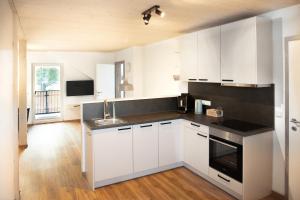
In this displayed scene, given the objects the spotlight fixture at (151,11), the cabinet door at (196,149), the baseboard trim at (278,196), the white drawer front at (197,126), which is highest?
the spotlight fixture at (151,11)

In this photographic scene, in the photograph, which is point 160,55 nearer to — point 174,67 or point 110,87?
point 174,67

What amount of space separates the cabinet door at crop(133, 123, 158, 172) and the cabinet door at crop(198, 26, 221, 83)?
46.2 inches

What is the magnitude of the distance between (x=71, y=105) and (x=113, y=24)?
536cm

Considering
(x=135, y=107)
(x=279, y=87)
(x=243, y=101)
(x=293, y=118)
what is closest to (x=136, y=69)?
(x=135, y=107)

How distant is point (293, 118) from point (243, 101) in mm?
767

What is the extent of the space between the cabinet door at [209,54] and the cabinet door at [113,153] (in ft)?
4.99

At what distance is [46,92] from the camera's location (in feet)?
29.8

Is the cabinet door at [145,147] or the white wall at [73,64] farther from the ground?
the white wall at [73,64]

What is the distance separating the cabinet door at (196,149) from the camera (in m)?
3.49

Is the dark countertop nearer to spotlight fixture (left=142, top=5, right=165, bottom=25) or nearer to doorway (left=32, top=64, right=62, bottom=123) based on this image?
spotlight fixture (left=142, top=5, right=165, bottom=25)

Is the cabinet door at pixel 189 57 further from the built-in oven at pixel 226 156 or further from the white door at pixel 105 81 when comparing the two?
the white door at pixel 105 81

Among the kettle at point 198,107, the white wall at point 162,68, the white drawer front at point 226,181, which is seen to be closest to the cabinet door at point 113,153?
the white drawer front at point 226,181

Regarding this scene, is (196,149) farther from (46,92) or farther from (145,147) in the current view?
(46,92)

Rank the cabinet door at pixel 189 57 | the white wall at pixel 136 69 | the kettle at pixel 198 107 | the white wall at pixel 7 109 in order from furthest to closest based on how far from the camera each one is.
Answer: the white wall at pixel 136 69
the kettle at pixel 198 107
the cabinet door at pixel 189 57
the white wall at pixel 7 109
